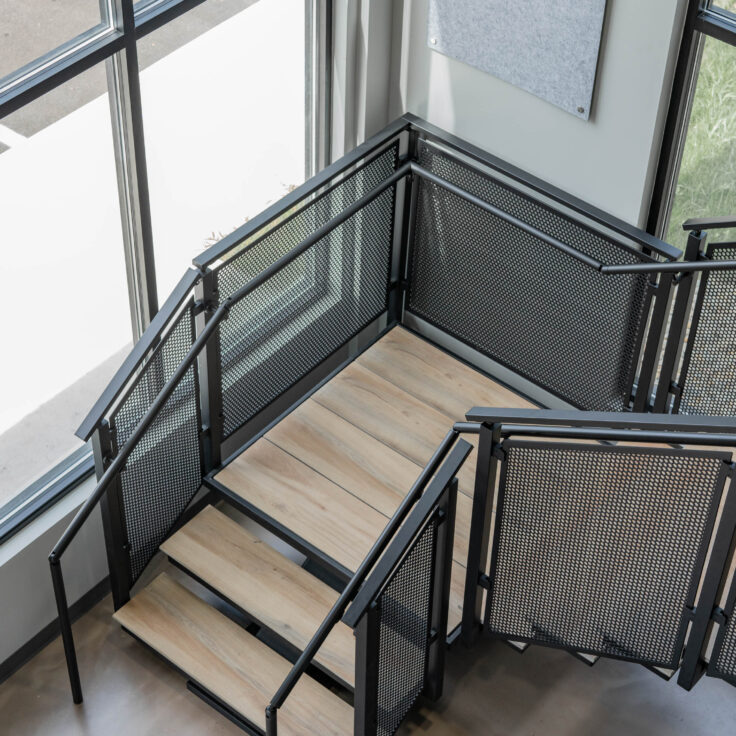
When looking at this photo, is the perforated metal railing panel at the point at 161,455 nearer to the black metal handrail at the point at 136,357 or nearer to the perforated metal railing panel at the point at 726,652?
the black metal handrail at the point at 136,357

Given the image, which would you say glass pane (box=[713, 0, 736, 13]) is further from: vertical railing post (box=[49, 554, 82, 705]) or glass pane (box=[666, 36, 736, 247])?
vertical railing post (box=[49, 554, 82, 705])

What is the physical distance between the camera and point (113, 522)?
14.2 ft

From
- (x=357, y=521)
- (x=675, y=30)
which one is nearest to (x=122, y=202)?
(x=357, y=521)

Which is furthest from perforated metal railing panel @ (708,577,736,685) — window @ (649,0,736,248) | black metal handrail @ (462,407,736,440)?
window @ (649,0,736,248)

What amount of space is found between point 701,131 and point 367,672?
2264 millimetres

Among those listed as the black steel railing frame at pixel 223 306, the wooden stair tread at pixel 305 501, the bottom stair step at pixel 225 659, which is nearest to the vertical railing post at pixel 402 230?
the black steel railing frame at pixel 223 306

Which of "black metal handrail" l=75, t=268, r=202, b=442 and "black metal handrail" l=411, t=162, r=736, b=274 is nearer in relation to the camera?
"black metal handrail" l=75, t=268, r=202, b=442

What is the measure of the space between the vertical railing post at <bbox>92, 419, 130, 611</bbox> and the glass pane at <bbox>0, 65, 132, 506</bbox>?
461 mm

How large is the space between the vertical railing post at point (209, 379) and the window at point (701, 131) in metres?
1.72

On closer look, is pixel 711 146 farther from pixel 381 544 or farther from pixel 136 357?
pixel 136 357

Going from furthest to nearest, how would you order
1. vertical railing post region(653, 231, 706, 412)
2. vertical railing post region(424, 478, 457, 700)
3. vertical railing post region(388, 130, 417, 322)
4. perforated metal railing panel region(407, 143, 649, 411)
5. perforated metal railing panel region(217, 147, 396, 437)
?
vertical railing post region(388, 130, 417, 322) < perforated metal railing panel region(407, 143, 649, 411) < perforated metal railing panel region(217, 147, 396, 437) < vertical railing post region(653, 231, 706, 412) < vertical railing post region(424, 478, 457, 700)

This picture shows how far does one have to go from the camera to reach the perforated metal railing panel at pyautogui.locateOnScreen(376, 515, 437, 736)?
3674mm

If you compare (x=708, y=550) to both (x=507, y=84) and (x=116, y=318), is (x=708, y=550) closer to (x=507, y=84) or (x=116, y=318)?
(x=507, y=84)

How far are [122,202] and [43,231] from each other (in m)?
0.37
